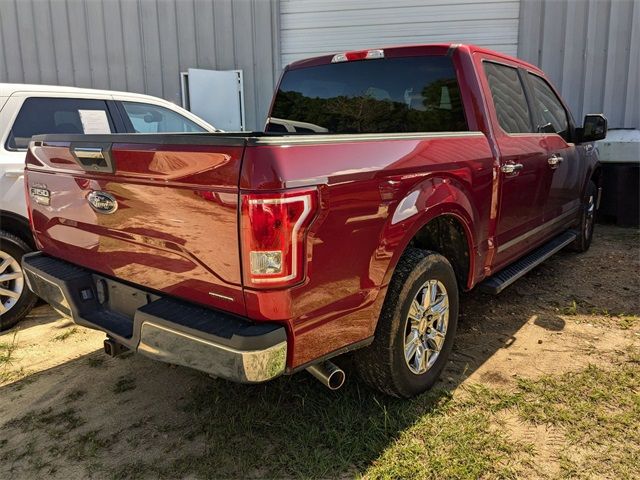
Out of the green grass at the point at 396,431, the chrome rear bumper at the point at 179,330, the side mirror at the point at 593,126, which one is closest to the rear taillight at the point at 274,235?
the chrome rear bumper at the point at 179,330

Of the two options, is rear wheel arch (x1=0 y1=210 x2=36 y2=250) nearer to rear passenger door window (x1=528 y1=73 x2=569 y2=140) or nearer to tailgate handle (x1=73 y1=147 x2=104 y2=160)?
tailgate handle (x1=73 y1=147 x2=104 y2=160)

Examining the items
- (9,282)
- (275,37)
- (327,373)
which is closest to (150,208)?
(327,373)

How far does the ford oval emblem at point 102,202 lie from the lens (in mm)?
2361

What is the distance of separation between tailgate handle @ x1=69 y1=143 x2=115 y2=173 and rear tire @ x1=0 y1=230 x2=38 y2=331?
1956 millimetres

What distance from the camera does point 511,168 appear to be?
338cm

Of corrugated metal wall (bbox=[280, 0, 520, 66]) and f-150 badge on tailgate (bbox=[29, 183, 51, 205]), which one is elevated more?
corrugated metal wall (bbox=[280, 0, 520, 66])

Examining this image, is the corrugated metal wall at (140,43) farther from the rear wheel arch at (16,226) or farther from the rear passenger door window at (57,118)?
the rear wheel arch at (16,226)

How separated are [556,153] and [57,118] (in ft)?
13.6

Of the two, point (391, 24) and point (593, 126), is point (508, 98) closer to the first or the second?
point (593, 126)

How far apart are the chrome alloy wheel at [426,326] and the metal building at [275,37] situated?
22.6 feet

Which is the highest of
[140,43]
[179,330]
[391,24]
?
[391,24]

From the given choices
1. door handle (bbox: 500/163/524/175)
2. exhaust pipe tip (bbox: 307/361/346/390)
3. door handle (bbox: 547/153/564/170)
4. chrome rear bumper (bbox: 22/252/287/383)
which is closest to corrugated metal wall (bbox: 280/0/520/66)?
door handle (bbox: 547/153/564/170)

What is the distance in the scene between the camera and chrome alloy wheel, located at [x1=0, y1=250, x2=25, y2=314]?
3994mm

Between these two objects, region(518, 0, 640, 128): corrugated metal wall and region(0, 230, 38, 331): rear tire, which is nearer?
region(0, 230, 38, 331): rear tire
